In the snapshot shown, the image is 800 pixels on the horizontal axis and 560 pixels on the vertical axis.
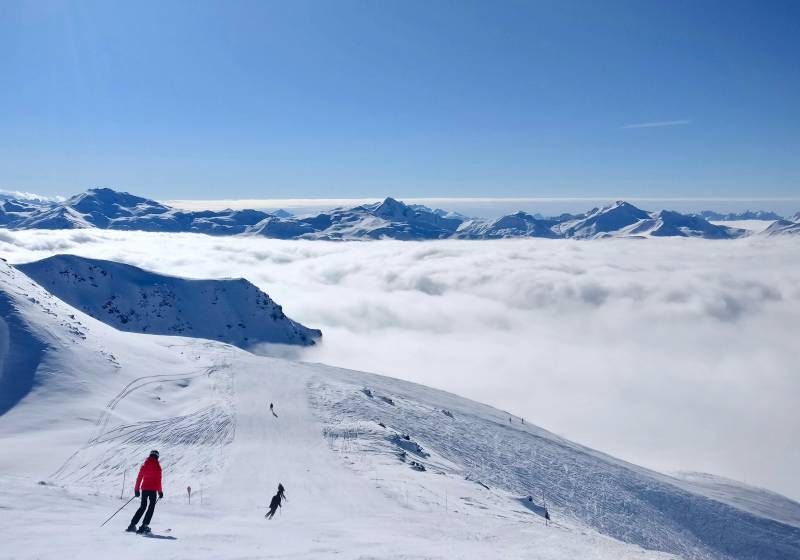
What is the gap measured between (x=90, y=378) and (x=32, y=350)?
5.91 m

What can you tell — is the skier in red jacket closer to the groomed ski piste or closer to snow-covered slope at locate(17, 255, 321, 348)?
the groomed ski piste

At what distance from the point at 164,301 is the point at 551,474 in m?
128

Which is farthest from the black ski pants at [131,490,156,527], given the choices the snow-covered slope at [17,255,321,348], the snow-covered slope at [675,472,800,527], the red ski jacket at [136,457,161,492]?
the snow-covered slope at [17,255,321,348]

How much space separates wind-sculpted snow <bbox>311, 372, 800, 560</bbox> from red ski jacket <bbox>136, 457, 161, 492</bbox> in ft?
64.3

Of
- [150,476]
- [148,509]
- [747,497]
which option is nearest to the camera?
[148,509]

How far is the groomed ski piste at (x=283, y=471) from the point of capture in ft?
51.4

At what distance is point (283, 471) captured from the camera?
29219 mm

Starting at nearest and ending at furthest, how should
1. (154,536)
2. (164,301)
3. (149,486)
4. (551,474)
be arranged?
(154,536) → (149,486) → (551,474) → (164,301)

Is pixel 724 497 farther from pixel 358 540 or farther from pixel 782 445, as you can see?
pixel 782 445

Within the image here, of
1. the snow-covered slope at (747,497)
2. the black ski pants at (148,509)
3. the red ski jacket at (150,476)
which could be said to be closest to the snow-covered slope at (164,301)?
the snow-covered slope at (747,497)

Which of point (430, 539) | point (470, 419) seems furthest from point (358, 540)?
point (470, 419)

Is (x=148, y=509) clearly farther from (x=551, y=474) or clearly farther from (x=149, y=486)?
(x=551, y=474)

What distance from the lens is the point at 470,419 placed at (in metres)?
58.4

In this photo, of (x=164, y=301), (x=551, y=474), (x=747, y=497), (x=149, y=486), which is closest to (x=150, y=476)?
(x=149, y=486)
